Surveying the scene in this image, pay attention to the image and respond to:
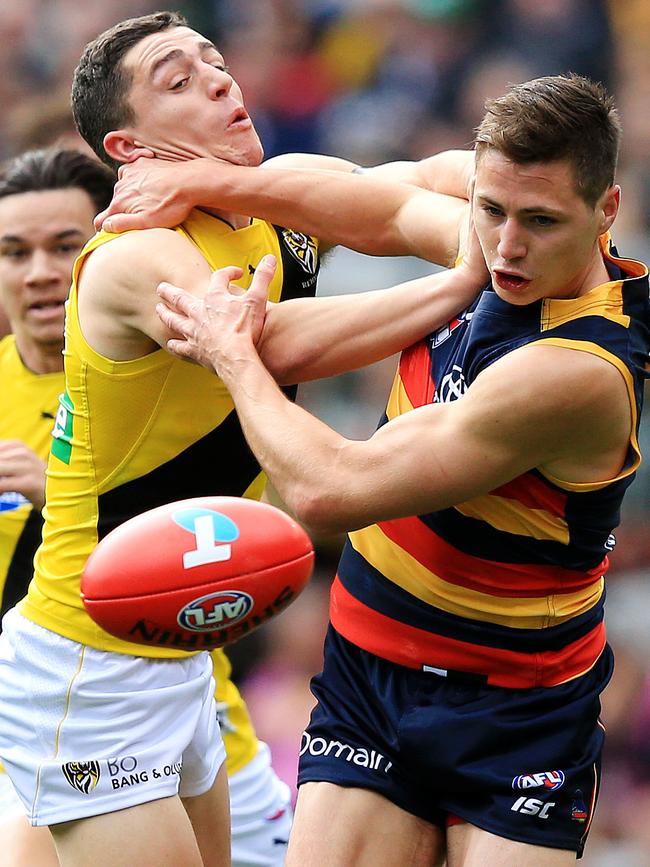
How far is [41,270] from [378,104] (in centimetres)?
371

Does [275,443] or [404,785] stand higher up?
[275,443]

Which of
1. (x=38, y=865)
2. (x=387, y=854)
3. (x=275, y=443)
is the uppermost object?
(x=275, y=443)

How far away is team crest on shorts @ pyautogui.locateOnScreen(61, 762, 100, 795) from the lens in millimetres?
3643

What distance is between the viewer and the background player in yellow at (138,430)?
11.7 ft

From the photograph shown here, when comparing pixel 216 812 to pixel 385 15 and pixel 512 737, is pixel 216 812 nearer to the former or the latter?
pixel 512 737

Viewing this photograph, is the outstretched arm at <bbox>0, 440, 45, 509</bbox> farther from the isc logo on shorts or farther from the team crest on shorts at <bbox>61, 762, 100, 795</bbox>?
the isc logo on shorts

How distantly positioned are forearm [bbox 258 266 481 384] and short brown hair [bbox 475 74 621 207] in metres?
0.43

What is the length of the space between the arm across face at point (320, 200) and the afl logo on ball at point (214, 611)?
1.00m

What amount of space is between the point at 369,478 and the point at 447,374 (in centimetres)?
40

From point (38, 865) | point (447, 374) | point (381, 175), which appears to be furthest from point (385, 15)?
point (38, 865)

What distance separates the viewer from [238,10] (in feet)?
28.8

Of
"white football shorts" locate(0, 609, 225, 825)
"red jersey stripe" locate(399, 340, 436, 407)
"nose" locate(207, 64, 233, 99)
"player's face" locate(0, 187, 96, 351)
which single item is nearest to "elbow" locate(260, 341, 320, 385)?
"red jersey stripe" locate(399, 340, 436, 407)

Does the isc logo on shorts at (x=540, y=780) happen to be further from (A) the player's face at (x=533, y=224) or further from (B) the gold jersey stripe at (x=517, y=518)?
(A) the player's face at (x=533, y=224)

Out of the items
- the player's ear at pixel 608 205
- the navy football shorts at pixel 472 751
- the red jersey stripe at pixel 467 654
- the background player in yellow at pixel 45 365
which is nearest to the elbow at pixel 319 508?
the red jersey stripe at pixel 467 654
